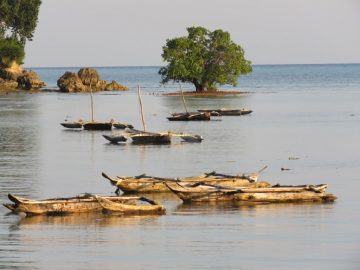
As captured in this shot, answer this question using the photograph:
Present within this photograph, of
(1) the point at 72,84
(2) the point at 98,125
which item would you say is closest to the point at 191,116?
(2) the point at 98,125

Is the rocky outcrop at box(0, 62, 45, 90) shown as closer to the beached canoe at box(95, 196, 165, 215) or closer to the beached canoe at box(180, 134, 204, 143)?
the beached canoe at box(180, 134, 204, 143)

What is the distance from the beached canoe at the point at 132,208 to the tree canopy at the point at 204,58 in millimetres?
81706

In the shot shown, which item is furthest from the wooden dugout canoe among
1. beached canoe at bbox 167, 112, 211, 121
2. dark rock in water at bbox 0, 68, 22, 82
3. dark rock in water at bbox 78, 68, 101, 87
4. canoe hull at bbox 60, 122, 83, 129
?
dark rock in water at bbox 0, 68, 22, 82

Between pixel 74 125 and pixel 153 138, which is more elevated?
pixel 153 138

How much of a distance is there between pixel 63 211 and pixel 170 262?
5.85 m

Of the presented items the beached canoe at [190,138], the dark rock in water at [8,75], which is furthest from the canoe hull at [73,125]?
the dark rock in water at [8,75]

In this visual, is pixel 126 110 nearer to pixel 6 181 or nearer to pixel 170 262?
pixel 6 181

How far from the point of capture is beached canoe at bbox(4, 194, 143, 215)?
88.6 ft

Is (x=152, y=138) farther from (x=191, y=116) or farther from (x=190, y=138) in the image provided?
(x=191, y=116)

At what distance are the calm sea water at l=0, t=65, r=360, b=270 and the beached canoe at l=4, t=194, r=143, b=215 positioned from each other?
309 mm

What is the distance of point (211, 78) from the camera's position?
4478 inches

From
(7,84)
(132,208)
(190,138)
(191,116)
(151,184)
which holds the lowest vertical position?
(7,84)

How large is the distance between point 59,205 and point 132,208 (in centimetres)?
189

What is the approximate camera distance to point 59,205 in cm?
2719
